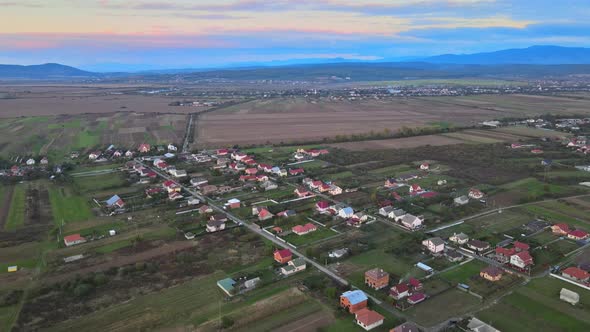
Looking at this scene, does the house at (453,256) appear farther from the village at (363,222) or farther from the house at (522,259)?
the house at (522,259)

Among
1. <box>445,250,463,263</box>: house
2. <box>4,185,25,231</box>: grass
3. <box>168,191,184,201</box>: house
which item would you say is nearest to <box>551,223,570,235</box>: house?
<box>445,250,463,263</box>: house

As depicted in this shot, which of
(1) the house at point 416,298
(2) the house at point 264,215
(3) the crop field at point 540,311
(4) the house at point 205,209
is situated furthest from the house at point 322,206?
(3) the crop field at point 540,311

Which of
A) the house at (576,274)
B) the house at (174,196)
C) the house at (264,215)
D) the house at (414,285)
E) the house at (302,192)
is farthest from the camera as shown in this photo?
the house at (302,192)

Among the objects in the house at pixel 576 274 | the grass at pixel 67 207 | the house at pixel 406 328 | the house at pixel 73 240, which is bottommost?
the grass at pixel 67 207

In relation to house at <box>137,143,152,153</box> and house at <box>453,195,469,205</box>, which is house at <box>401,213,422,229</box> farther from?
house at <box>137,143,152,153</box>

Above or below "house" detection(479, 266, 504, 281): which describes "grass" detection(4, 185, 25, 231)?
below

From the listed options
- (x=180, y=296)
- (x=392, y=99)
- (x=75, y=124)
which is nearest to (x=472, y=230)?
(x=180, y=296)
